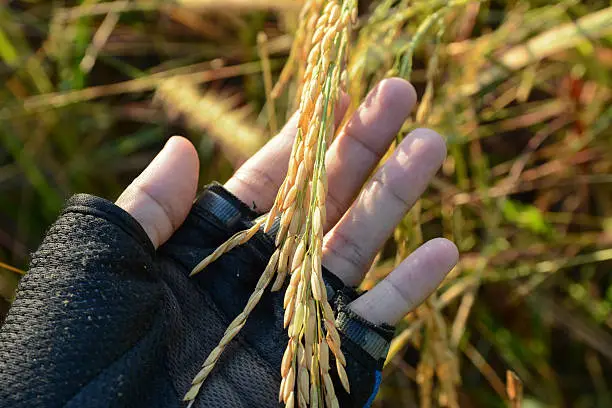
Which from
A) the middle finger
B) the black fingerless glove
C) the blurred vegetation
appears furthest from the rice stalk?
the blurred vegetation

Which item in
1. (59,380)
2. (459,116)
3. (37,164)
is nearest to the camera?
(59,380)

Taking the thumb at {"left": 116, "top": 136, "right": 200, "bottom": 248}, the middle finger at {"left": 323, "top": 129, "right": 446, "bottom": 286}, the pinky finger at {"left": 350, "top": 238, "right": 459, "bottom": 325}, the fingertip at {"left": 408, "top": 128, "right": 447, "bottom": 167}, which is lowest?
the pinky finger at {"left": 350, "top": 238, "right": 459, "bottom": 325}

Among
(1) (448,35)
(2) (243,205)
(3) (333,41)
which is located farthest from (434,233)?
(3) (333,41)

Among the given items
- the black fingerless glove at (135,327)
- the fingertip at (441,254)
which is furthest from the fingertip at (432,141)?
the black fingerless glove at (135,327)

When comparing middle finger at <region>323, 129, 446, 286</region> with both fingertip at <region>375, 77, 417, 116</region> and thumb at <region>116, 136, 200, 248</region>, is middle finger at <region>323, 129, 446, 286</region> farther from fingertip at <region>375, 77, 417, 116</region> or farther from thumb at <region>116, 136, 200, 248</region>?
thumb at <region>116, 136, 200, 248</region>

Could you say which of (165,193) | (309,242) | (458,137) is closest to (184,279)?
(165,193)

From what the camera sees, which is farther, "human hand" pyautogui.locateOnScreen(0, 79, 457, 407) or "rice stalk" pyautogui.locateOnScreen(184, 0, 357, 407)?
"human hand" pyautogui.locateOnScreen(0, 79, 457, 407)

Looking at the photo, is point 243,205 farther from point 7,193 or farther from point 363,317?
point 7,193
